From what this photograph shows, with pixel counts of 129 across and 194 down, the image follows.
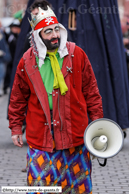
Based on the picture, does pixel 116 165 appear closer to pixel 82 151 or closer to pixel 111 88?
pixel 111 88

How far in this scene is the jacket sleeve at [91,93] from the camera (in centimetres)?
364

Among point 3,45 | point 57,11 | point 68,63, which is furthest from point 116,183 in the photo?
point 3,45

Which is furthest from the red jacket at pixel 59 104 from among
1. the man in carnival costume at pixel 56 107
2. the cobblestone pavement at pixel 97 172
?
the cobblestone pavement at pixel 97 172

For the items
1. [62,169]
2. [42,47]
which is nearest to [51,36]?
[42,47]

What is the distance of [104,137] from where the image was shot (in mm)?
3346

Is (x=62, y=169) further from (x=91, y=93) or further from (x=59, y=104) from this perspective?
(x=91, y=93)

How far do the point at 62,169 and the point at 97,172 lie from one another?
203cm

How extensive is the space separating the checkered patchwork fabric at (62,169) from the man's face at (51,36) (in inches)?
33.0

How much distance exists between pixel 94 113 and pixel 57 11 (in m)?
3.21

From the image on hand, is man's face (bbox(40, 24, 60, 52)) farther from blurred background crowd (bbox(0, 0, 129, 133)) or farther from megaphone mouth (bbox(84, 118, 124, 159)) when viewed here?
blurred background crowd (bbox(0, 0, 129, 133))

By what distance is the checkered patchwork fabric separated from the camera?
3.49 metres

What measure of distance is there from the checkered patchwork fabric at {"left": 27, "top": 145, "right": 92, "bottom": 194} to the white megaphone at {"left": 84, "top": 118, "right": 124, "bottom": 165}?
221mm

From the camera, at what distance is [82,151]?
3600mm

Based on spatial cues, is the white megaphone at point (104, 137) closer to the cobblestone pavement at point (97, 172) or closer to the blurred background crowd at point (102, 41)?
the cobblestone pavement at point (97, 172)
